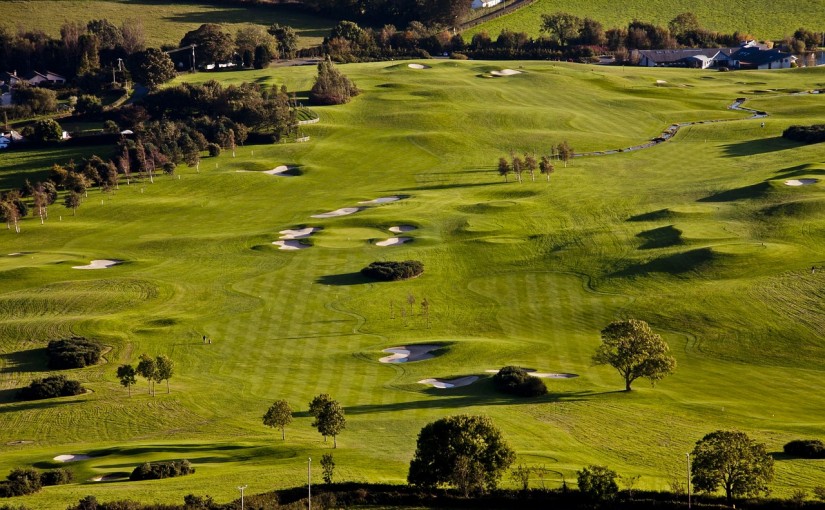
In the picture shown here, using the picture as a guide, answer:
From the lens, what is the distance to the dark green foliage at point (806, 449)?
67562 mm

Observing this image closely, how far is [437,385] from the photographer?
8669 cm

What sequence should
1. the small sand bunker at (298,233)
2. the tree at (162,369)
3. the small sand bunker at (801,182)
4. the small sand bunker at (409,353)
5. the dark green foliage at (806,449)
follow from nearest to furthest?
the dark green foliage at (806,449) → the tree at (162,369) → the small sand bunker at (409,353) → the small sand bunker at (298,233) → the small sand bunker at (801,182)

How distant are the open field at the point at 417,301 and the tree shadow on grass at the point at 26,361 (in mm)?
333

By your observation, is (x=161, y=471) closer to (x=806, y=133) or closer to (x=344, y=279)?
(x=344, y=279)

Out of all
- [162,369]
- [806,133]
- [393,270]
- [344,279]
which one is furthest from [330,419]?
[806,133]

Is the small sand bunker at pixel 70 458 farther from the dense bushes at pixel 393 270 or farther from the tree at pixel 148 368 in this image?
the dense bushes at pixel 393 270

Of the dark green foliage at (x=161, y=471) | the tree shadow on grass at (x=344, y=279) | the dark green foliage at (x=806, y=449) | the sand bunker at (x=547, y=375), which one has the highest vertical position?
the dark green foliage at (x=806, y=449)

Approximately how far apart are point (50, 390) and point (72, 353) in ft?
26.8

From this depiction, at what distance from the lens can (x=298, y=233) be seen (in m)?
141

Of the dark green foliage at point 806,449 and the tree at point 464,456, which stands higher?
the tree at point 464,456

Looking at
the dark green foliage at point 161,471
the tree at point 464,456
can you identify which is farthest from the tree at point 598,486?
the dark green foliage at point 161,471

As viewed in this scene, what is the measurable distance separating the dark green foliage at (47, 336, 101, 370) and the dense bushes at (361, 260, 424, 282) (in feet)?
103

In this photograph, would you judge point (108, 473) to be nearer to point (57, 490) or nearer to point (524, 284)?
point (57, 490)

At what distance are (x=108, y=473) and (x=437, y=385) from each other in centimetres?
2732
